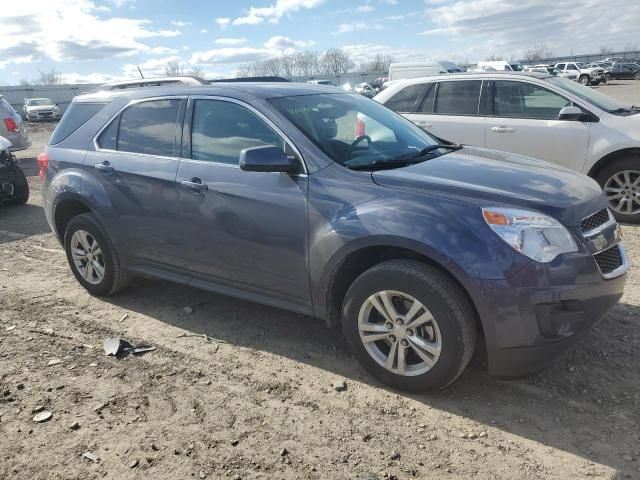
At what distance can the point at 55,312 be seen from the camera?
4.61 metres

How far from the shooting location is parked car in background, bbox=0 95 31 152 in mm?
13242

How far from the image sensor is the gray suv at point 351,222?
2844 mm

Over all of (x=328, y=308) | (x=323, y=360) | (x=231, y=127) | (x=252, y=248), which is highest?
(x=231, y=127)

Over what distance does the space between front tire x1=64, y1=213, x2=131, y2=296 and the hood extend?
2530 millimetres

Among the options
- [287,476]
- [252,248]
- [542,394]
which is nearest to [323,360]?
[252,248]

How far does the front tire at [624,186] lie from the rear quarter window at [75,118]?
5.63 m

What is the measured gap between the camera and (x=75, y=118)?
485 cm

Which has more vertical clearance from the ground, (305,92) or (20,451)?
(305,92)

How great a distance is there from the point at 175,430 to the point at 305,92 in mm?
2511

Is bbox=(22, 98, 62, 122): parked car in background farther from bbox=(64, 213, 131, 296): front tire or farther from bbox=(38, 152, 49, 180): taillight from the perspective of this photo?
bbox=(64, 213, 131, 296): front tire

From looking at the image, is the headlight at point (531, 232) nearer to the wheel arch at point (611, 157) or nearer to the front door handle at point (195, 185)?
the front door handle at point (195, 185)

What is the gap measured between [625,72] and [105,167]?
56.6 meters

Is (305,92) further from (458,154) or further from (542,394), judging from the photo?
(542,394)

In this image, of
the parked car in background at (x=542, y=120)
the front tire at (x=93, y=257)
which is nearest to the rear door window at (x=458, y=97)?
the parked car in background at (x=542, y=120)
